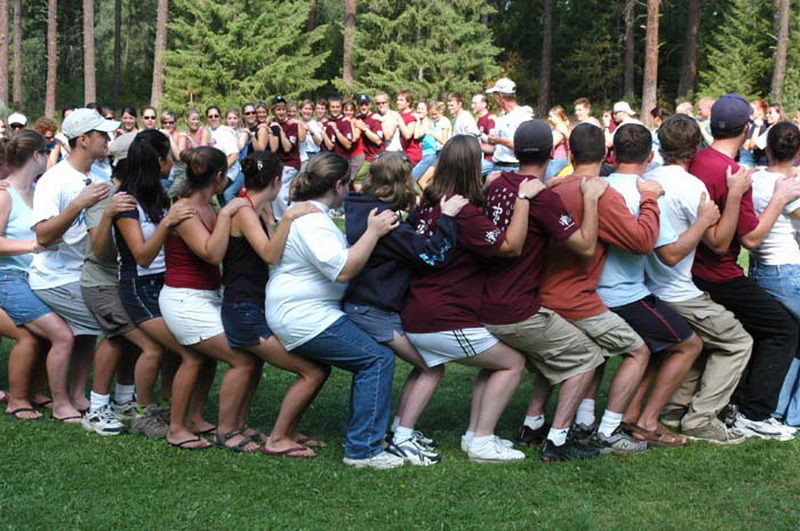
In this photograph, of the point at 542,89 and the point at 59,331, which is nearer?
the point at 59,331

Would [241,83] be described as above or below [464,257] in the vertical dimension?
above

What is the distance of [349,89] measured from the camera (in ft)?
125

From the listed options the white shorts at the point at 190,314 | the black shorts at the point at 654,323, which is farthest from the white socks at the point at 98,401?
the black shorts at the point at 654,323

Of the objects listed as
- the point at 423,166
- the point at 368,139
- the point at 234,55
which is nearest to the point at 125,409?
the point at 423,166

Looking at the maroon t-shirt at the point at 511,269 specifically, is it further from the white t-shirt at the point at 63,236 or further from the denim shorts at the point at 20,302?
the denim shorts at the point at 20,302

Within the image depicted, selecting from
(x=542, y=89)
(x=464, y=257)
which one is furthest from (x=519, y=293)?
(x=542, y=89)

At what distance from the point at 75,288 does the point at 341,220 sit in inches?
360

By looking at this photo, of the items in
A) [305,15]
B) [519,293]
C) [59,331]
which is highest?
[305,15]

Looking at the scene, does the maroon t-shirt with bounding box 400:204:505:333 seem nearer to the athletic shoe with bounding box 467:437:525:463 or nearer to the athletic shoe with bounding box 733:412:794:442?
the athletic shoe with bounding box 467:437:525:463

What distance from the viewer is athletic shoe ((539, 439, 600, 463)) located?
202 inches

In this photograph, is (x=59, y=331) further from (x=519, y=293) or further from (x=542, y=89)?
(x=542, y=89)

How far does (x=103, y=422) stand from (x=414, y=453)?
1955 mm

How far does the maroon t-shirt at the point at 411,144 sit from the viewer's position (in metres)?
15.7

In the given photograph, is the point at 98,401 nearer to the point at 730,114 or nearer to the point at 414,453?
the point at 414,453
